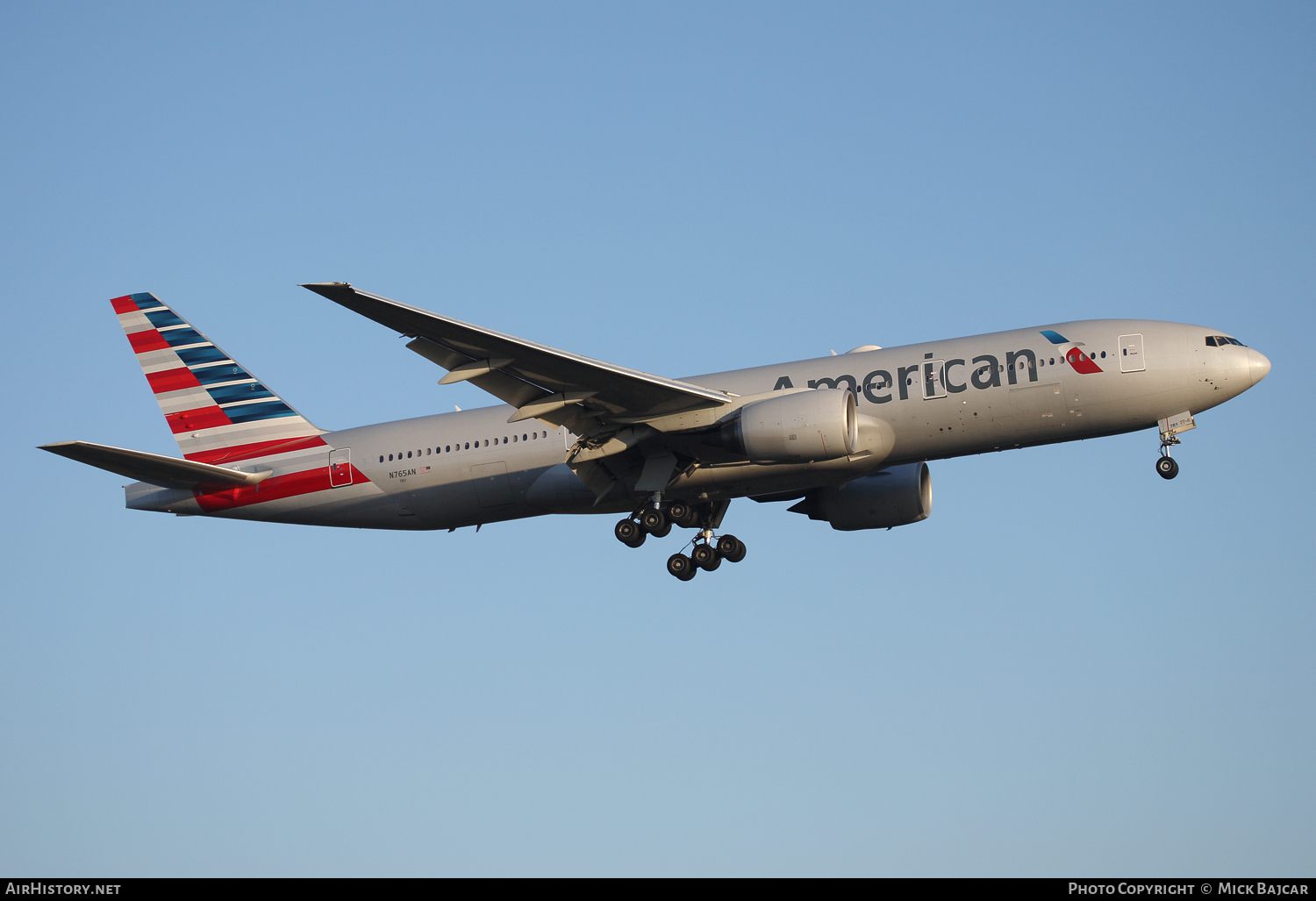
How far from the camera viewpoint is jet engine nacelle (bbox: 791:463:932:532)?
3541 cm

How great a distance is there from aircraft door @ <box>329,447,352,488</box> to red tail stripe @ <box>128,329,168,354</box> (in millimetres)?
6938

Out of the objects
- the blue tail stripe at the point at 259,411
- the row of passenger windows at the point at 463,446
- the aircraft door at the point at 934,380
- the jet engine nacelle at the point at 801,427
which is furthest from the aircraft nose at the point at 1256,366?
the blue tail stripe at the point at 259,411

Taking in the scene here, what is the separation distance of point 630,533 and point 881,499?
24.2 ft

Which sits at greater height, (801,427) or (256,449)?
(256,449)

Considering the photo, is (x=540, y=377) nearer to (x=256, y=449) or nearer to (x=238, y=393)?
(x=256, y=449)

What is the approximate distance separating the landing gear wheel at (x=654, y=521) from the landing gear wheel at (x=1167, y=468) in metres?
11.5

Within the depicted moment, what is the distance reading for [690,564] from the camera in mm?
33688

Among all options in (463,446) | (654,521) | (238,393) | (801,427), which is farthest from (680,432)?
(238,393)

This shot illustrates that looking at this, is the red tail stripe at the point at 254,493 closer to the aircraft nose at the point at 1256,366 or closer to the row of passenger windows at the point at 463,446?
the row of passenger windows at the point at 463,446

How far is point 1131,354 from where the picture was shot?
96.4 ft

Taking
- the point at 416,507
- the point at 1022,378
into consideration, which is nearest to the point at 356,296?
the point at 416,507

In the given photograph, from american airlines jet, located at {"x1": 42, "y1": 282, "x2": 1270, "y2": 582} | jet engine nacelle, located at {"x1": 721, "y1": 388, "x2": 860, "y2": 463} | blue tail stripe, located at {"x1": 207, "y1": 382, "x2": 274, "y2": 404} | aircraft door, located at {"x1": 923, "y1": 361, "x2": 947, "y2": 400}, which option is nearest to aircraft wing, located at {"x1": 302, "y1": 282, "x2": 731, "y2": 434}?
american airlines jet, located at {"x1": 42, "y1": 282, "x2": 1270, "y2": 582}
